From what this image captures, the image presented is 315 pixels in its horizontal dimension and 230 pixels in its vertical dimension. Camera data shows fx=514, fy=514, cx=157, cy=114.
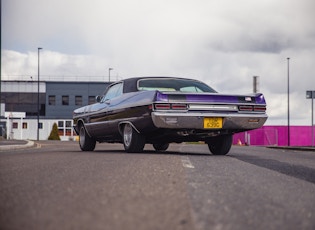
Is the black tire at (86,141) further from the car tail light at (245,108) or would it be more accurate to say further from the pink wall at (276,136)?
the pink wall at (276,136)

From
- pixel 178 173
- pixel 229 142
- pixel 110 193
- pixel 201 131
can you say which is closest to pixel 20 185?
pixel 110 193

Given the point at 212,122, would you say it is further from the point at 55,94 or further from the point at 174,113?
the point at 55,94

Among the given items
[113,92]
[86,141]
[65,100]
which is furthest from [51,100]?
[113,92]

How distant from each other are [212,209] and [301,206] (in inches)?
34.0

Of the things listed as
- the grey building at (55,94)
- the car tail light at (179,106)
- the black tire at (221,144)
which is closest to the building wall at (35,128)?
the grey building at (55,94)

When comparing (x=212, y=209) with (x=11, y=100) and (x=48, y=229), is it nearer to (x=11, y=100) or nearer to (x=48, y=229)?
(x=48, y=229)

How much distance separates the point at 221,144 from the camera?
10.7 metres

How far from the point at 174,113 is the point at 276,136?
3158 cm

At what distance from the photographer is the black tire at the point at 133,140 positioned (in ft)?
32.1

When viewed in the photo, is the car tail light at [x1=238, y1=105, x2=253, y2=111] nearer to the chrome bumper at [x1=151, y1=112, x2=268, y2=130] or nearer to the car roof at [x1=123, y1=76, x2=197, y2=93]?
the chrome bumper at [x1=151, y1=112, x2=268, y2=130]

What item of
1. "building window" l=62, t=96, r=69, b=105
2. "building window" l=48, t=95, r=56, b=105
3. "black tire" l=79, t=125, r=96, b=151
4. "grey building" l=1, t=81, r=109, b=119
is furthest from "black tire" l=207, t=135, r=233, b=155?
"building window" l=48, t=95, r=56, b=105

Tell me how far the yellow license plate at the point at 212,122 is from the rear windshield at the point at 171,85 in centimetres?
105

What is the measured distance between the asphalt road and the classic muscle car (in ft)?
8.94

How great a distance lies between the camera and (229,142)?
10570 mm
